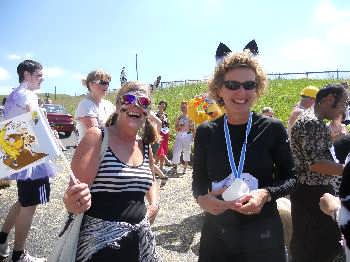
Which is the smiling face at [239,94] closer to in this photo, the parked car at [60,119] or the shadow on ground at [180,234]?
the shadow on ground at [180,234]

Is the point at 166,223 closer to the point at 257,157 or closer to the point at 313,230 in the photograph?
the point at 313,230

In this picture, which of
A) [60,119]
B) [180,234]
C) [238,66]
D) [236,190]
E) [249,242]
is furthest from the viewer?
[60,119]

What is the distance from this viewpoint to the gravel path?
517 centimetres

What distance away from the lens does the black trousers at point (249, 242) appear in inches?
92.7

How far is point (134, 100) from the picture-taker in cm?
280

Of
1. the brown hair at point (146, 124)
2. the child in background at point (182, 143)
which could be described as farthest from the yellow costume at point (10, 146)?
the child in background at point (182, 143)

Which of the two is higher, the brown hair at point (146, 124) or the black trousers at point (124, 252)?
the brown hair at point (146, 124)

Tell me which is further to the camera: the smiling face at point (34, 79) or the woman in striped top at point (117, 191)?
the smiling face at point (34, 79)

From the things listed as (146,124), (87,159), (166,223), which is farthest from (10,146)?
(166,223)

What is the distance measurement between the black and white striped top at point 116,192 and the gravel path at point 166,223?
1.39 meters

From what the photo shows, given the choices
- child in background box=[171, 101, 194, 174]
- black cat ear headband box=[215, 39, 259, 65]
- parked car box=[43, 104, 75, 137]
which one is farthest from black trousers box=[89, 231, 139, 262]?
parked car box=[43, 104, 75, 137]

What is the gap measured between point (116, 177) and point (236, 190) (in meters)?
0.78

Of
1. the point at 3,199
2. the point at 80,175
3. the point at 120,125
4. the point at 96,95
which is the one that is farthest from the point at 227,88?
the point at 3,199

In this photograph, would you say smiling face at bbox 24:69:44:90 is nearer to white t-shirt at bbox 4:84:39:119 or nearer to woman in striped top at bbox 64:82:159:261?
white t-shirt at bbox 4:84:39:119
